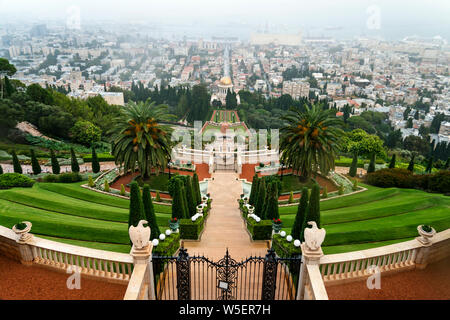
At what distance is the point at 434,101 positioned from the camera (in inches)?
5241

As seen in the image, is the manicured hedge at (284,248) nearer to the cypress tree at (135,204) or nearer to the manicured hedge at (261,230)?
the manicured hedge at (261,230)

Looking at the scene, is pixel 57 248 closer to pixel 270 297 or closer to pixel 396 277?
pixel 270 297

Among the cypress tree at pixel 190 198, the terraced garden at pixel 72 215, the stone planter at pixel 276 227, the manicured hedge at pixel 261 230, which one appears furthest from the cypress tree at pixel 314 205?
the cypress tree at pixel 190 198

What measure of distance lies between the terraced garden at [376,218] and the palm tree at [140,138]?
11.7 m

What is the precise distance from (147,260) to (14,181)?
2089 centimetres

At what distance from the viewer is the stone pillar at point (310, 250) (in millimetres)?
10328

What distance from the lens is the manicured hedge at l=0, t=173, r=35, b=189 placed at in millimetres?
25203

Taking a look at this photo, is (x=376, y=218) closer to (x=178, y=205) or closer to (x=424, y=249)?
(x=424, y=249)

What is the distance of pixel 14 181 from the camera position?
84.0 ft

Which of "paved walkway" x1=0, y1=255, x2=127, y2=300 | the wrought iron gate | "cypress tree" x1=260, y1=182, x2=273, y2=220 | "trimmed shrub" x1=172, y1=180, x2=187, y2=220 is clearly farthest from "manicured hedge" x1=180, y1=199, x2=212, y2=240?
"paved walkway" x1=0, y1=255, x2=127, y2=300

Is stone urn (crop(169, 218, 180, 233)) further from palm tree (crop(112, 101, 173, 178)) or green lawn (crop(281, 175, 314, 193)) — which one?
green lawn (crop(281, 175, 314, 193))

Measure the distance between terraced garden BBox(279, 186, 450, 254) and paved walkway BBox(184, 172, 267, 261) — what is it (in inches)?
98.4
